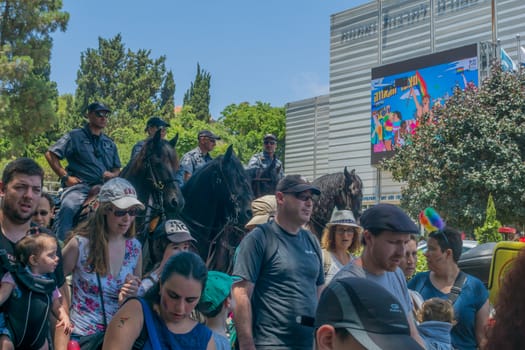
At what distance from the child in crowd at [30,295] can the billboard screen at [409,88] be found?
35395mm

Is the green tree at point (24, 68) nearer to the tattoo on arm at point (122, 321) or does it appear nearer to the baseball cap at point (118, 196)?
the baseball cap at point (118, 196)

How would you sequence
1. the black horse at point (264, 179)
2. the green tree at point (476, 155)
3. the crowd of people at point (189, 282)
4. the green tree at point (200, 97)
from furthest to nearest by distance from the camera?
the green tree at point (200, 97), the green tree at point (476, 155), the black horse at point (264, 179), the crowd of people at point (189, 282)

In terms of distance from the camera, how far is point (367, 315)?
1.78 meters

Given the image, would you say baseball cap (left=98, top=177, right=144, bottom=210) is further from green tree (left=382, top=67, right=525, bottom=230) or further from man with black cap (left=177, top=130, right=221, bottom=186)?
green tree (left=382, top=67, right=525, bottom=230)

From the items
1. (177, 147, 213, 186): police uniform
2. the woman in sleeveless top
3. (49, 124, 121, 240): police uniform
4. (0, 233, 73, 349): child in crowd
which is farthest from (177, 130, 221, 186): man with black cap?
the woman in sleeveless top

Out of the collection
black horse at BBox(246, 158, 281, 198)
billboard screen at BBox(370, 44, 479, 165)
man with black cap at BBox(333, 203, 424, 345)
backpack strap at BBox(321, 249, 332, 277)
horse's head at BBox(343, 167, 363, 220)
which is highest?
billboard screen at BBox(370, 44, 479, 165)

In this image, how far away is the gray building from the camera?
134 ft

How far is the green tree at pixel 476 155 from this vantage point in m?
25.8

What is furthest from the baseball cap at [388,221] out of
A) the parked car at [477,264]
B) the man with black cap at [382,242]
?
the parked car at [477,264]

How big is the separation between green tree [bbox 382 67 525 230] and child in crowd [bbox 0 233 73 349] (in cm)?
2351

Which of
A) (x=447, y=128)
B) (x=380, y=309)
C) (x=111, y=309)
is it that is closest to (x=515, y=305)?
(x=380, y=309)

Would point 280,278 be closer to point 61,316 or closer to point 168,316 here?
point 168,316

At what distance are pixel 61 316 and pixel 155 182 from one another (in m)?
3.32

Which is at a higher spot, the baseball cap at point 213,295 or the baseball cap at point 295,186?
the baseball cap at point 295,186
